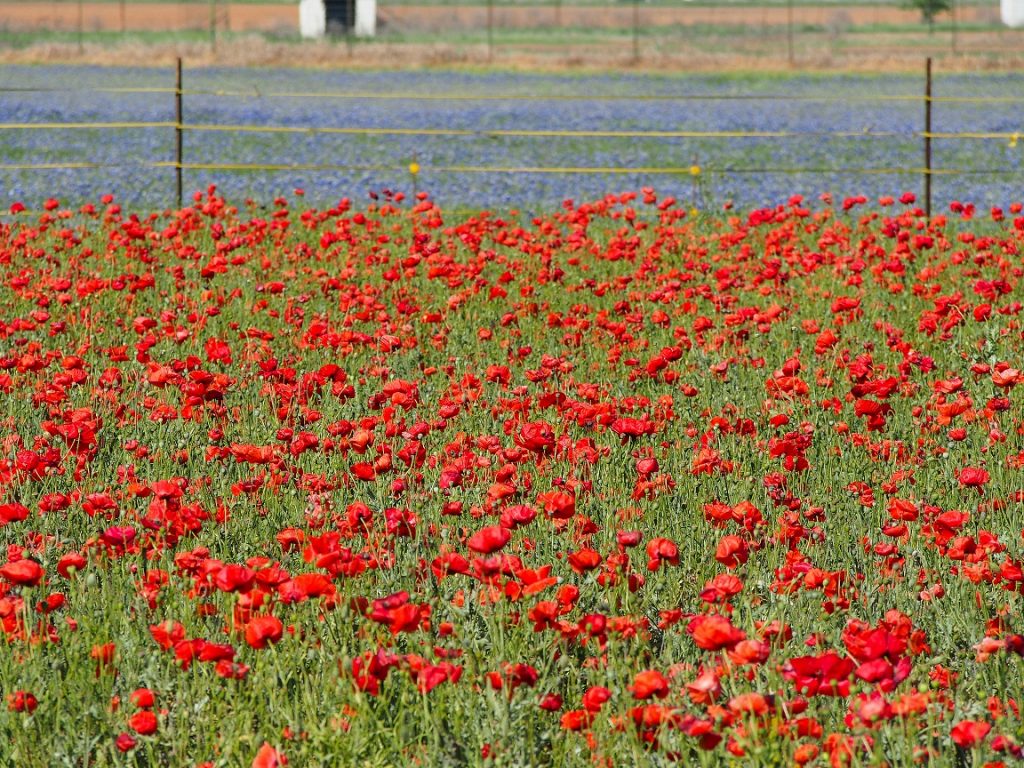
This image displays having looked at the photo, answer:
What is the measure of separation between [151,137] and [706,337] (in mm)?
14417

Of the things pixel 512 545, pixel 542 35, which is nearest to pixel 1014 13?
pixel 542 35

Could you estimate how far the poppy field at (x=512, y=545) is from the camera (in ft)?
8.76

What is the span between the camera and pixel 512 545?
3889 millimetres

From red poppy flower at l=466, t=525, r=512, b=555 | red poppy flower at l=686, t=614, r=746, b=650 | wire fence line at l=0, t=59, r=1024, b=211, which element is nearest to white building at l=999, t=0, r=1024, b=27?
wire fence line at l=0, t=59, r=1024, b=211

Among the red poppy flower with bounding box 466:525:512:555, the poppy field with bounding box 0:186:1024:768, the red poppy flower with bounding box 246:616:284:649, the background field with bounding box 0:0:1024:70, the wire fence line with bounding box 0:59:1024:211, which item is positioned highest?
the background field with bounding box 0:0:1024:70

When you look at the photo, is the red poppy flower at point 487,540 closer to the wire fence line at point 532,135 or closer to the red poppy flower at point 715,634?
the red poppy flower at point 715,634

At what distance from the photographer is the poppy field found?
8.76ft

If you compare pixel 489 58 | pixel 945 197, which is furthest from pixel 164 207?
pixel 489 58

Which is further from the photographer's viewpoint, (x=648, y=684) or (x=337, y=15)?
(x=337, y=15)

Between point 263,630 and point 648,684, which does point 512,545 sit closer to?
point 263,630

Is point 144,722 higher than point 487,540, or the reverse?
point 487,540

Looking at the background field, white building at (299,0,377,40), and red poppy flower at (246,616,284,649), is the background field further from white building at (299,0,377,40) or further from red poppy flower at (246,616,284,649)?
red poppy flower at (246,616,284,649)

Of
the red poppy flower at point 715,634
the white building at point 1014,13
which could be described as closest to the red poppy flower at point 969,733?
the red poppy flower at point 715,634

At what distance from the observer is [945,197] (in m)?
13.5
